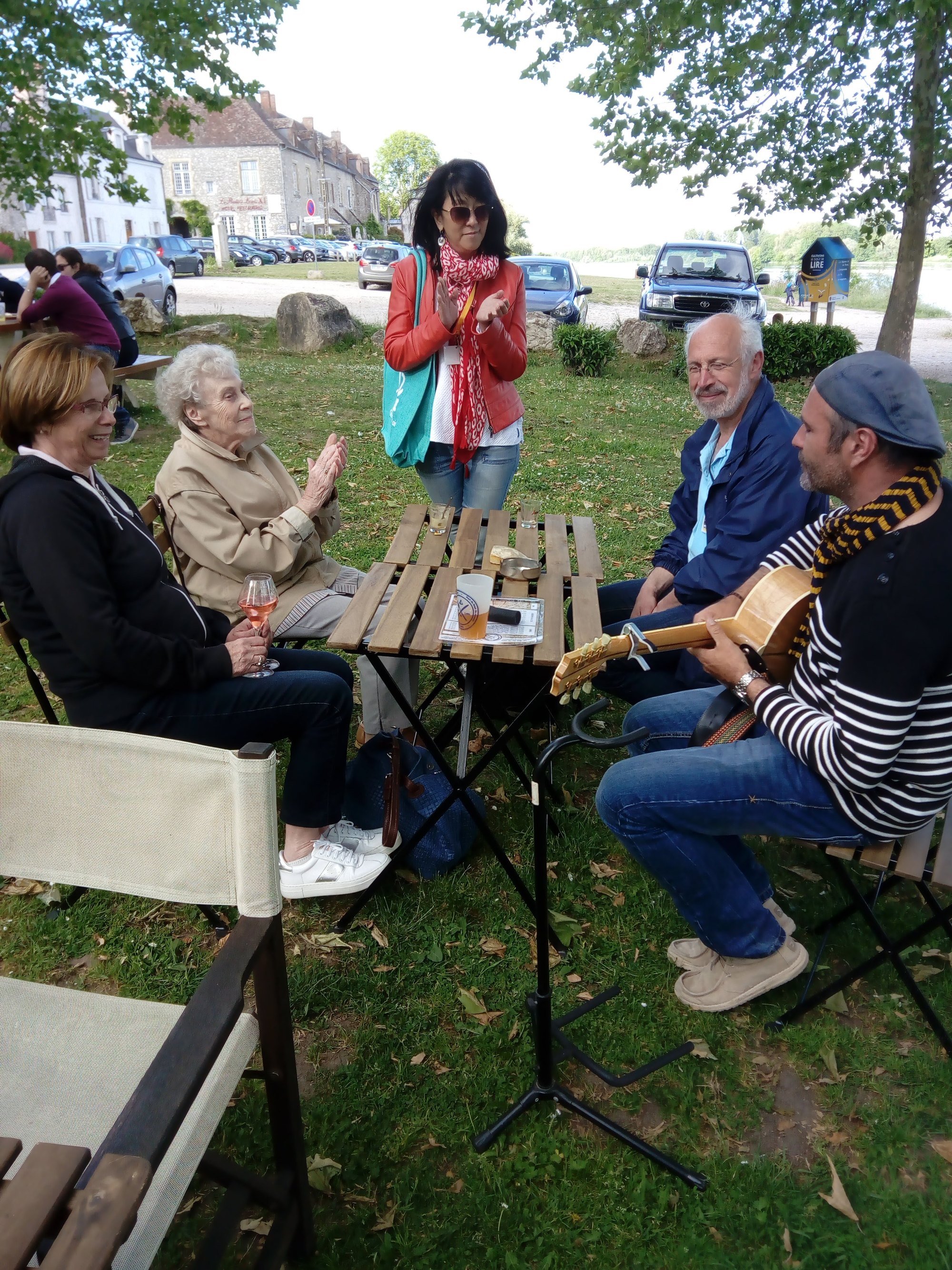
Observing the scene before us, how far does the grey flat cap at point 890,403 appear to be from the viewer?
1869mm

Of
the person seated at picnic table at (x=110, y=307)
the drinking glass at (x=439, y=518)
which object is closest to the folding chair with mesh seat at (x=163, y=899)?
the drinking glass at (x=439, y=518)

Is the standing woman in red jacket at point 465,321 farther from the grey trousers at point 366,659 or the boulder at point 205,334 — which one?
the boulder at point 205,334

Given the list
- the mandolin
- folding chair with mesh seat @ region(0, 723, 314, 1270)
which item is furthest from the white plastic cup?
folding chair with mesh seat @ region(0, 723, 314, 1270)

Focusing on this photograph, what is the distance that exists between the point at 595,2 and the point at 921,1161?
11.7 m

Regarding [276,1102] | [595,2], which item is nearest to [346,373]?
[595,2]

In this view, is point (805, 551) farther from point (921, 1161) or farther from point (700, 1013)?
point (921, 1161)

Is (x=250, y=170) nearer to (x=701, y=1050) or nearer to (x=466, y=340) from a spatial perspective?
(x=466, y=340)

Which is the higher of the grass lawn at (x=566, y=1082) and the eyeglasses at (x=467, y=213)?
the eyeglasses at (x=467, y=213)

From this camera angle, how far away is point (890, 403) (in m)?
1.88

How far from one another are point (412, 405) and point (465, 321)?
41cm

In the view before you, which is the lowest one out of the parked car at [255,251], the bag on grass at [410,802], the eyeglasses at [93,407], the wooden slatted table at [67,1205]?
the bag on grass at [410,802]

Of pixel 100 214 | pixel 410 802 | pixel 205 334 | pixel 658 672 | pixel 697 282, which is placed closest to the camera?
pixel 410 802

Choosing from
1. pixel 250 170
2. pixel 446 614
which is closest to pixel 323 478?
pixel 446 614

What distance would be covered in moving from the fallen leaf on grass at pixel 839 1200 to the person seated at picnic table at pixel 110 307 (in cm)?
818
